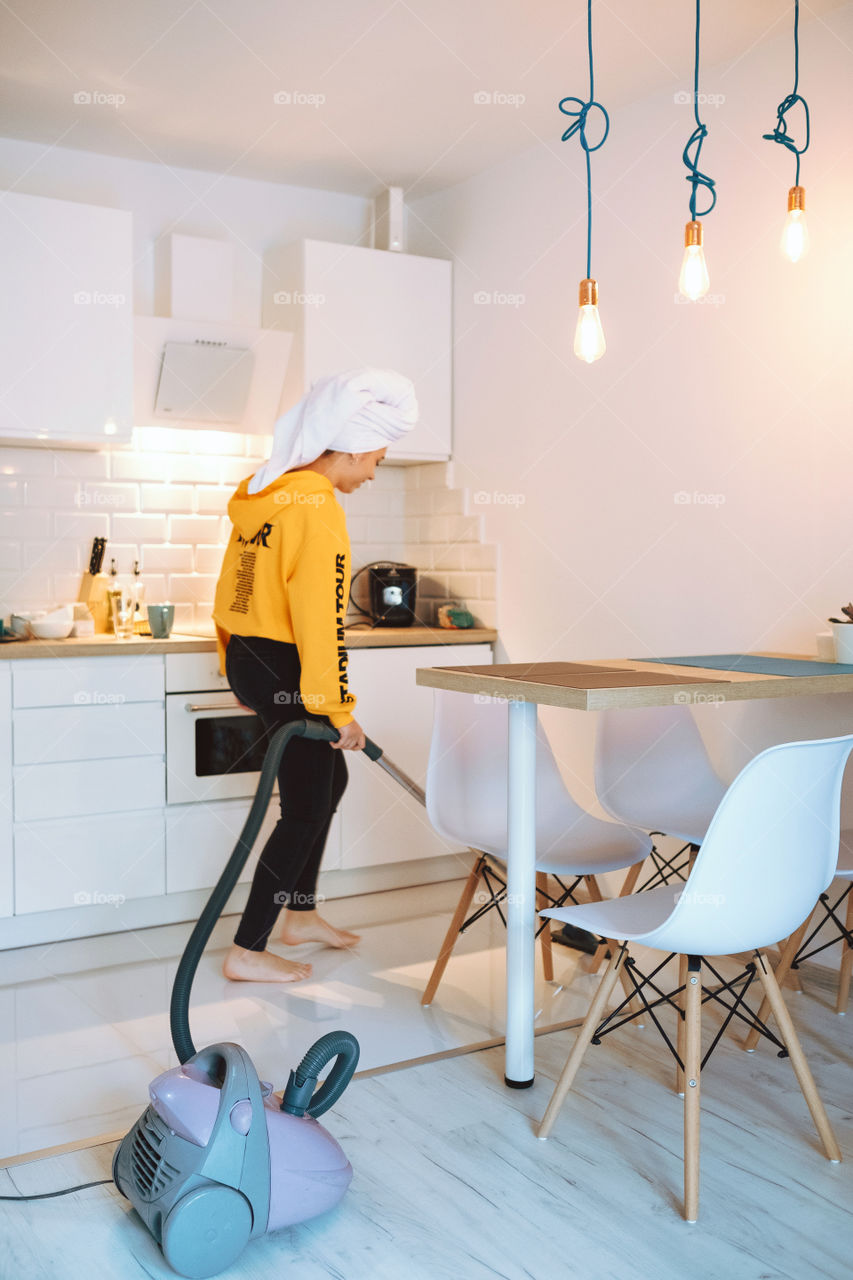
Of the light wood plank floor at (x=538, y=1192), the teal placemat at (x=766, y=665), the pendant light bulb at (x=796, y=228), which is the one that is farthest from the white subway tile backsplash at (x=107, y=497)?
the pendant light bulb at (x=796, y=228)

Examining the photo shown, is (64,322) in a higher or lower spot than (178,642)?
higher

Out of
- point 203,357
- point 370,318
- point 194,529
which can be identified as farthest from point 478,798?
point 370,318

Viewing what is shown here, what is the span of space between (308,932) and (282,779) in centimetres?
54

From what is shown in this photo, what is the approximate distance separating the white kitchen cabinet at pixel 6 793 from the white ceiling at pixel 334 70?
174 cm

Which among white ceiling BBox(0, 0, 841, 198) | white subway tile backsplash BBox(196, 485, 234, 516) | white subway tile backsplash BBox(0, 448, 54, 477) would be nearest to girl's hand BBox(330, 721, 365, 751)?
white subway tile backsplash BBox(196, 485, 234, 516)

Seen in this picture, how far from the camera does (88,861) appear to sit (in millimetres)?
3395

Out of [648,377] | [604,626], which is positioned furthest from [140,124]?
[604,626]

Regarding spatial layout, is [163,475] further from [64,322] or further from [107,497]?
[64,322]

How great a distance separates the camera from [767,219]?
3090mm

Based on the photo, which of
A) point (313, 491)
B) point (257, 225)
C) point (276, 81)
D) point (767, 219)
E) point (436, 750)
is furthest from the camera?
point (257, 225)

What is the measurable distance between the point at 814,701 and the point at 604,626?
84 centimetres

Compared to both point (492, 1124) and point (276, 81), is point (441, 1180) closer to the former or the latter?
point (492, 1124)

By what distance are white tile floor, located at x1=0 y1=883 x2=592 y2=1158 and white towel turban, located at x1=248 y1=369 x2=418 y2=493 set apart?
1.34 m

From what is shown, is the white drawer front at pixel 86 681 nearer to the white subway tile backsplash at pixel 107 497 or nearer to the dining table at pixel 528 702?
the white subway tile backsplash at pixel 107 497
